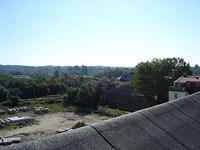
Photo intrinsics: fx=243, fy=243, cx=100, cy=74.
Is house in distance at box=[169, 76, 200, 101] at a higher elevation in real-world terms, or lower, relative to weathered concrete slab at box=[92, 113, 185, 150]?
lower

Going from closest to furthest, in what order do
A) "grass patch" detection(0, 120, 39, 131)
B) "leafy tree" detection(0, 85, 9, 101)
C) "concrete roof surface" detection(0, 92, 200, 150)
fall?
"concrete roof surface" detection(0, 92, 200, 150) < "grass patch" detection(0, 120, 39, 131) < "leafy tree" detection(0, 85, 9, 101)

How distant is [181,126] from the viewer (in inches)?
123

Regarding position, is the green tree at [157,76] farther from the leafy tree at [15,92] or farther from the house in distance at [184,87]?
the leafy tree at [15,92]

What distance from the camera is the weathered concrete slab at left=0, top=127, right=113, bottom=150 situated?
1854 millimetres

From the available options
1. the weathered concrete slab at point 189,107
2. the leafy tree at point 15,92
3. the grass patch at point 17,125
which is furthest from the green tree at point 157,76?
the leafy tree at point 15,92

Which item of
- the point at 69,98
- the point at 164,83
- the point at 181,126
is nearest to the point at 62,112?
the point at 69,98

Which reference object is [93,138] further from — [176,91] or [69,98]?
[69,98]

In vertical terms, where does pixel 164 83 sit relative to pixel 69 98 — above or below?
above

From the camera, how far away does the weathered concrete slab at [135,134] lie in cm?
227

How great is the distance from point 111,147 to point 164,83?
96.7ft

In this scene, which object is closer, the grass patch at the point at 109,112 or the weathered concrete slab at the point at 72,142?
the weathered concrete slab at the point at 72,142

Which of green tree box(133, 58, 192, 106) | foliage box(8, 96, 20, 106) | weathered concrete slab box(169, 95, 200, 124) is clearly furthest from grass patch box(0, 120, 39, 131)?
weathered concrete slab box(169, 95, 200, 124)

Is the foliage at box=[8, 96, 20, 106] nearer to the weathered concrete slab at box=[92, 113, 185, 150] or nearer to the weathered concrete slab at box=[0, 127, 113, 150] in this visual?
the weathered concrete slab at box=[92, 113, 185, 150]

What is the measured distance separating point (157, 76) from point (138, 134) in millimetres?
28652
